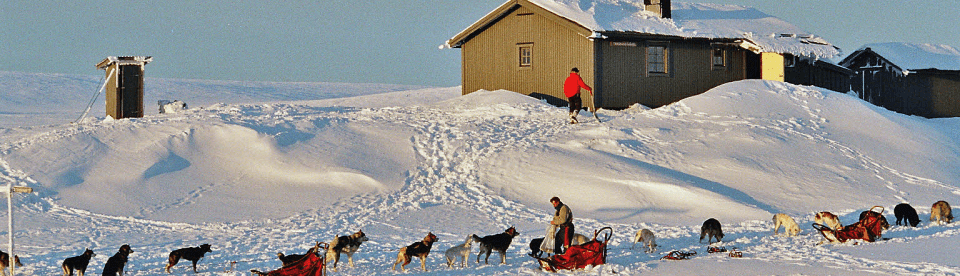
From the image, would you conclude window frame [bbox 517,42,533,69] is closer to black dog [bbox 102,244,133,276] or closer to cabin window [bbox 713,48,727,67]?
cabin window [bbox 713,48,727,67]

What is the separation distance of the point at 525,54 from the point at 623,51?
3.02 m

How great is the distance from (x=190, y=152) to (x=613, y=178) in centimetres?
887

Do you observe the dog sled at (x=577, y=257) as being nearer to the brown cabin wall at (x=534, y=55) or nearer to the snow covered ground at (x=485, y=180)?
the snow covered ground at (x=485, y=180)

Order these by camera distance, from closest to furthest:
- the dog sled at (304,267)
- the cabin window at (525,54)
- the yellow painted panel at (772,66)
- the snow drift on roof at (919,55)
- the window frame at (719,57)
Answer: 1. the dog sled at (304,267)
2. the cabin window at (525,54)
3. the yellow painted panel at (772,66)
4. the window frame at (719,57)
5. the snow drift on roof at (919,55)

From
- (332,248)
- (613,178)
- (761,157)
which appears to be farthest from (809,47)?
(332,248)

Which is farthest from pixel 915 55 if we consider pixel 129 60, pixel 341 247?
pixel 341 247

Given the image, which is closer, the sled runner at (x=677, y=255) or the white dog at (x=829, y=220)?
the sled runner at (x=677, y=255)

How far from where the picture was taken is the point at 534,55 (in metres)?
28.7

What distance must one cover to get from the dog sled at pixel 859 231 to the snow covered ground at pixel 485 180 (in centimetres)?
18

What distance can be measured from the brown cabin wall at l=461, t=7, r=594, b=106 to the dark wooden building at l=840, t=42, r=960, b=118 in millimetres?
12356

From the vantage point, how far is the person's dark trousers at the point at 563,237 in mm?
12957

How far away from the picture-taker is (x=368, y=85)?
67.8 m

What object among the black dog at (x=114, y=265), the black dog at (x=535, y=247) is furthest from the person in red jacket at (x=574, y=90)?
the black dog at (x=114, y=265)

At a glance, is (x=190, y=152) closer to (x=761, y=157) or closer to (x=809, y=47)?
(x=761, y=157)
